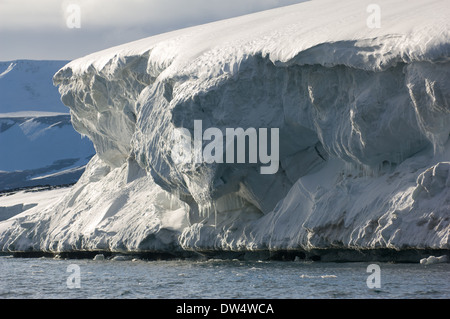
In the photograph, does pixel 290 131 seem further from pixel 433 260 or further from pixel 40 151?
pixel 40 151

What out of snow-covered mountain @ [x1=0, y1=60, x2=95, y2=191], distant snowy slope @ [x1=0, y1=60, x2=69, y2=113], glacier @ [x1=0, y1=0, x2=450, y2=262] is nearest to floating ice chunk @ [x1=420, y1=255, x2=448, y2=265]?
glacier @ [x1=0, y1=0, x2=450, y2=262]

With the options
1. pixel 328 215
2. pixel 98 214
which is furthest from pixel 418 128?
pixel 98 214

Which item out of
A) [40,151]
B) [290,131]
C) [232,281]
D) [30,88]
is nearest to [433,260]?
[232,281]

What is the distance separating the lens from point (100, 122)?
2814 cm

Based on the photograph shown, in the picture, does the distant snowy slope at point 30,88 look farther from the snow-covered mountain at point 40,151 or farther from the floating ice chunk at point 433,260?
the floating ice chunk at point 433,260

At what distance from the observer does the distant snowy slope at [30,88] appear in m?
104

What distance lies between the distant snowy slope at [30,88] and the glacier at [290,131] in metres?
79.3

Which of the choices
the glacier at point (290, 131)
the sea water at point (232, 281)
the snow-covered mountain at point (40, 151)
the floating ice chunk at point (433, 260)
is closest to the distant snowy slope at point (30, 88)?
the snow-covered mountain at point (40, 151)

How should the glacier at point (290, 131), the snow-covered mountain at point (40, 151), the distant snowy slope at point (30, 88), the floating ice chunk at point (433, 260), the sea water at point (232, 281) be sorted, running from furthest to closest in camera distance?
1. the distant snowy slope at point (30, 88)
2. the snow-covered mountain at point (40, 151)
3. the glacier at point (290, 131)
4. the floating ice chunk at point (433, 260)
5. the sea water at point (232, 281)

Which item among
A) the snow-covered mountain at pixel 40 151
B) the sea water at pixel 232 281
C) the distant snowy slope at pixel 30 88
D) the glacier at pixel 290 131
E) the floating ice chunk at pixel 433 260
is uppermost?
the distant snowy slope at pixel 30 88

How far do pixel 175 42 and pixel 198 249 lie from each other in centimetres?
570

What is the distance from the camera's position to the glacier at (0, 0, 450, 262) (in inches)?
665

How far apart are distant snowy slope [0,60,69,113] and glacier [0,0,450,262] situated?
260 feet

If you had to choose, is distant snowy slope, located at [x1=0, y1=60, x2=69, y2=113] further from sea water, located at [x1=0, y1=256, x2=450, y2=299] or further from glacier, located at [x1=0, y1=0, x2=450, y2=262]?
sea water, located at [x1=0, y1=256, x2=450, y2=299]
